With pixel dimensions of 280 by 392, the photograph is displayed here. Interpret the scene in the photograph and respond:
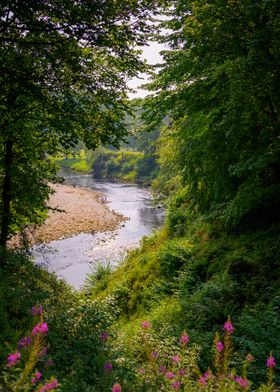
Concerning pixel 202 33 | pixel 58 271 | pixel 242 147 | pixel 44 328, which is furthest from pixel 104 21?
pixel 58 271

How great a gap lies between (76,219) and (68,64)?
93.5 ft

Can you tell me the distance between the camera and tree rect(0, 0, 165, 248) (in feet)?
23.5

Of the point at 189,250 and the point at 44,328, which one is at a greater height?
the point at 44,328

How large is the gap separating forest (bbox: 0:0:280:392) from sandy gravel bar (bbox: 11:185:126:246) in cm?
1439

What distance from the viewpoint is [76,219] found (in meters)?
35.2

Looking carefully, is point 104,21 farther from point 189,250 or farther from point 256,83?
point 189,250

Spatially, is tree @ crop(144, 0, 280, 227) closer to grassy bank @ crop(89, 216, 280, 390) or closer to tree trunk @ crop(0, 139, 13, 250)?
grassy bank @ crop(89, 216, 280, 390)

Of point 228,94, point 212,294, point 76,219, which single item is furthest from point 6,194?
point 76,219

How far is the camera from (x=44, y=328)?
112 inches

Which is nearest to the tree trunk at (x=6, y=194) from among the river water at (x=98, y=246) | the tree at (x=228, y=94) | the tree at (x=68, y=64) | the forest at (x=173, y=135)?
the forest at (x=173, y=135)

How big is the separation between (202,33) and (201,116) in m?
2.34

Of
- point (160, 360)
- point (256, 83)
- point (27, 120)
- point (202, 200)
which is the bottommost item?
point (160, 360)

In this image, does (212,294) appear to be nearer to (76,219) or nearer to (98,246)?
(98,246)

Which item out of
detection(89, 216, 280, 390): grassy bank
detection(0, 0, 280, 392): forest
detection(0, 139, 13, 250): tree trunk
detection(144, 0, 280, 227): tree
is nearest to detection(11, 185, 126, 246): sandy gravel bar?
detection(89, 216, 280, 390): grassy bank
